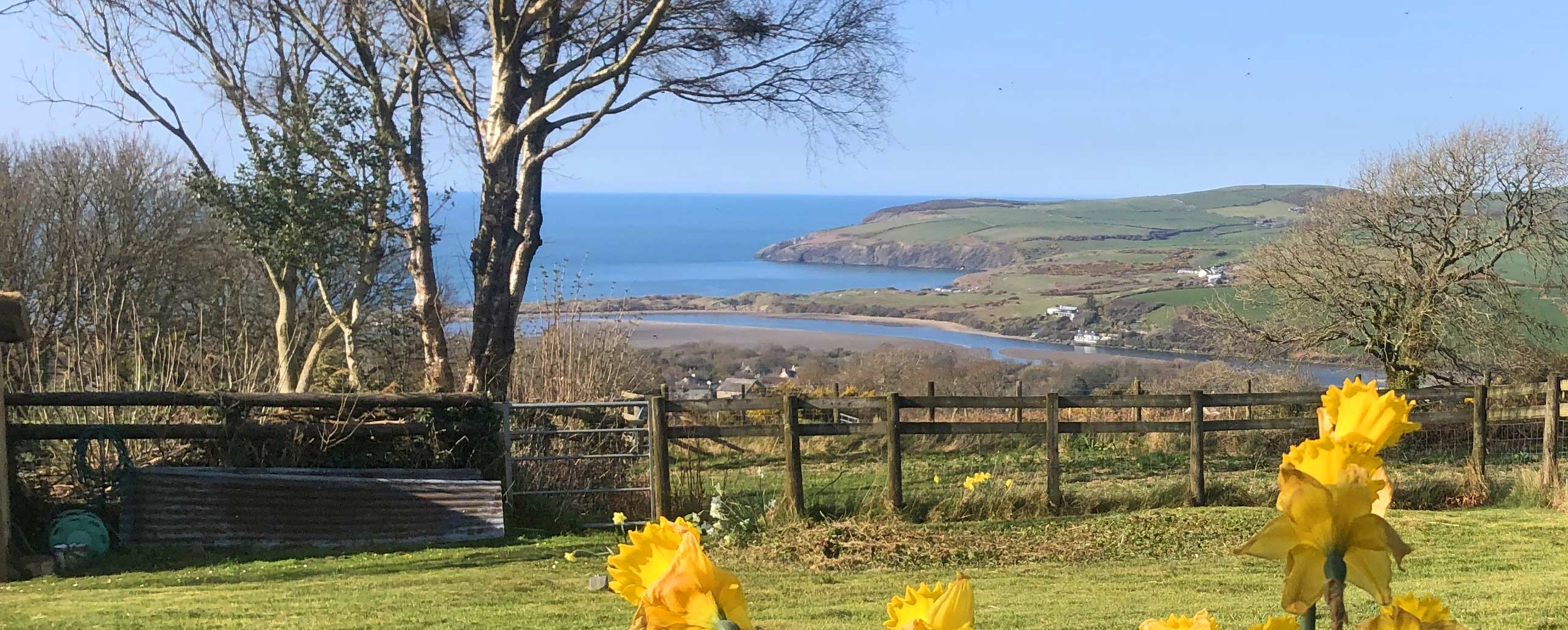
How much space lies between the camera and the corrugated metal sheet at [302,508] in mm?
9461

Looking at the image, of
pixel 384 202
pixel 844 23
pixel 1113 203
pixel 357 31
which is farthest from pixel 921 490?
pixel 1113 203

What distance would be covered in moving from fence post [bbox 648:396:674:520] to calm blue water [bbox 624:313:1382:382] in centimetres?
1423

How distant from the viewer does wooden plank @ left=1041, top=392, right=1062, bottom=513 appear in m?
11.0

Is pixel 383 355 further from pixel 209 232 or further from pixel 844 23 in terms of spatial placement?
pixel 844 23

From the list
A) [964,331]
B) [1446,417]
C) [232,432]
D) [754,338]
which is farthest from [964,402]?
→ [964,331]

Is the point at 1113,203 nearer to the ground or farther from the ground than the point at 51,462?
farther from the ground

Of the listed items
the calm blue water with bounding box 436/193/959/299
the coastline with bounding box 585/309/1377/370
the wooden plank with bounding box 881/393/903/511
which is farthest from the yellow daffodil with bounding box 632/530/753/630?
the coastline with bounding box 585/309/1377/370

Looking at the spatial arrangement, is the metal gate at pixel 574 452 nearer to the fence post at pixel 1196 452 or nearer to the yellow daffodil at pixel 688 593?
the fence post at pixel 1196 452

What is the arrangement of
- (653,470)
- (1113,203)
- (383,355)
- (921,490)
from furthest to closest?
(1113,203) → (383,355) → (921,490) → (653,470)

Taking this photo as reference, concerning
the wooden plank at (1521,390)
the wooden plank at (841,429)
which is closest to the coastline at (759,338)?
the wooden plank at (1521,390)

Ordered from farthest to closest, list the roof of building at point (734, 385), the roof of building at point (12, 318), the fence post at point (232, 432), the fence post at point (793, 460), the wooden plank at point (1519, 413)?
the roof of building at point (734, 385) → the wooden plank at point (1519, 413) → the fence post at point (793, 460) → the fence post at point (232, 432) → the roof of building at point (12, 318)

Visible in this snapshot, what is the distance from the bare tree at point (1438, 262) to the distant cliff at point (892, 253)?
1977 inches

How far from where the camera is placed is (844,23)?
1481cm

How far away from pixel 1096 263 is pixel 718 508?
54630 millimetres
